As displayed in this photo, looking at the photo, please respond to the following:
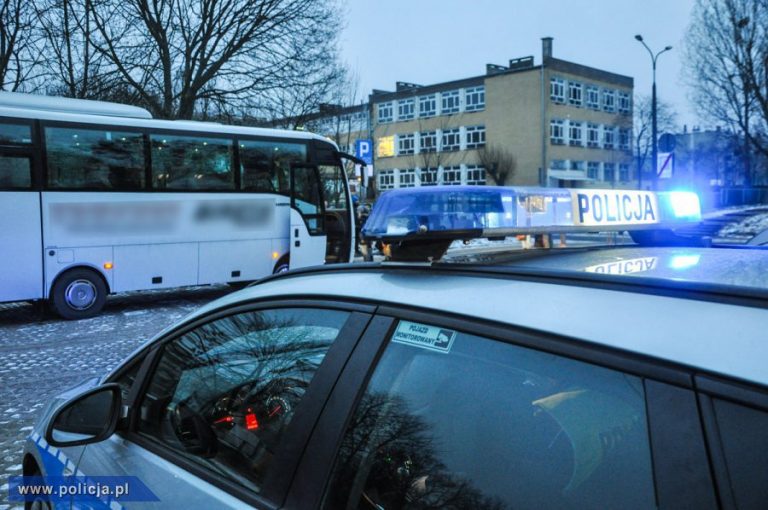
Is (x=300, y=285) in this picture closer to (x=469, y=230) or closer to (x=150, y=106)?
(x=469, y=230)

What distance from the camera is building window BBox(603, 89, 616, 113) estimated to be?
2537 inches

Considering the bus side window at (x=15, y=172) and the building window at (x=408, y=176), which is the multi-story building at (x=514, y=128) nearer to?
the building window at (x=408, y=176)

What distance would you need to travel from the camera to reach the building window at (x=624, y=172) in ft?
214

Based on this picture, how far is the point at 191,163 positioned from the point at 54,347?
4577 mm

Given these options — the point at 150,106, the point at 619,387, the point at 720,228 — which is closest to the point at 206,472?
the point at 619,387

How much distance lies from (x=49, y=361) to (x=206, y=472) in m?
6.87

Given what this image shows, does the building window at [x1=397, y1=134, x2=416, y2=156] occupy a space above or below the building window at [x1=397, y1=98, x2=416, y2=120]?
below

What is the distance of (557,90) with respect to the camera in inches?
2309

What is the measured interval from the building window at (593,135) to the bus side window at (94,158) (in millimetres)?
56661

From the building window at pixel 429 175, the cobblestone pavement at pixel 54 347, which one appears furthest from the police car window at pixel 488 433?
the building window at pixel 429 175

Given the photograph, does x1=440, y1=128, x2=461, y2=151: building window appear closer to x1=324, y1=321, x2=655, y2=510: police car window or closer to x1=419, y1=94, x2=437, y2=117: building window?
x1=419, y1=94, x2=437, y2=117: building window

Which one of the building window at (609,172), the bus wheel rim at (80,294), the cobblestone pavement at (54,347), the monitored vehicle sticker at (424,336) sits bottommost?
the cobblestone pavement at (54,347)

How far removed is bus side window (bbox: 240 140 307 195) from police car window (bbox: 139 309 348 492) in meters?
10.7

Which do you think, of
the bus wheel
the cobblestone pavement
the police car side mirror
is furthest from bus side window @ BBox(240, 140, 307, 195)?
the police car side mirror
